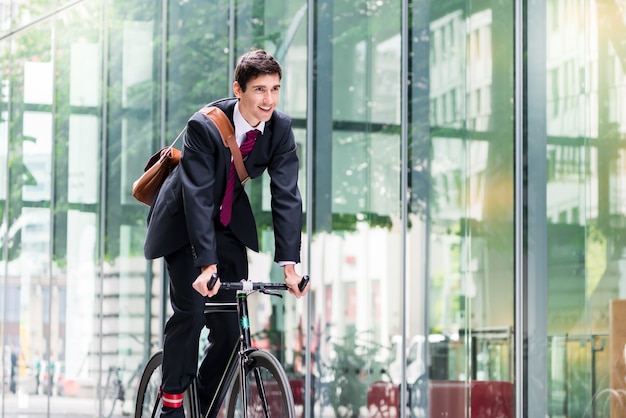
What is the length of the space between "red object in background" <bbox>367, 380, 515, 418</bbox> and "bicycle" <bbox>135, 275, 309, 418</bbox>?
3.36 m

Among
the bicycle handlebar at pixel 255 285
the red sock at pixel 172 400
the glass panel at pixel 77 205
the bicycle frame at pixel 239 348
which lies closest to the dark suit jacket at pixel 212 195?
the bicycle handlebar at pixel 255 285

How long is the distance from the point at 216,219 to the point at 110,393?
7440 millimetres

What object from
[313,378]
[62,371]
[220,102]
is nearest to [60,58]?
[62,371]

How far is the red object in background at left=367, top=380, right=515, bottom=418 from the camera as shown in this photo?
25.6 ft

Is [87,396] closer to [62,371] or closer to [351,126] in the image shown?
[62,371]

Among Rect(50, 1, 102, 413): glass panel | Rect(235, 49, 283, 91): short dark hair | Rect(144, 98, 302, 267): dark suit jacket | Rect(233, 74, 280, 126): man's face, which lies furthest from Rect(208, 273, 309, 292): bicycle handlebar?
Rect(50, 1, 102, 413): glass panel

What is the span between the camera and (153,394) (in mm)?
5703

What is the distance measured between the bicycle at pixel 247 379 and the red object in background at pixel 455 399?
336 cm

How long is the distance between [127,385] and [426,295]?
4266mm

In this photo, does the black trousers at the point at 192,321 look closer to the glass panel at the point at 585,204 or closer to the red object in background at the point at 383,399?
the glass panel at the point at 585,204

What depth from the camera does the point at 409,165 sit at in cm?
843

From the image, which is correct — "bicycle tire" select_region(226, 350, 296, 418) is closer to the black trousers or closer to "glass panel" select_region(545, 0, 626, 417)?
the black trousers

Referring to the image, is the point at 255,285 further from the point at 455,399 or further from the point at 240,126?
the point at 455,399

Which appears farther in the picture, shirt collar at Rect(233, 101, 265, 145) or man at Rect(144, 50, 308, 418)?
shirt collar at Rect(233, 101, 265, 145)
